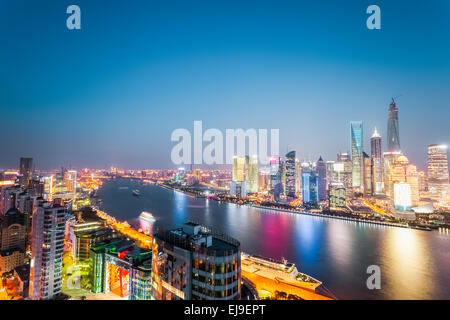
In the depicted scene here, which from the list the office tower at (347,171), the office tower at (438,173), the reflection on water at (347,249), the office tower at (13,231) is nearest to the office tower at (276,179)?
the office tower at (347,171)

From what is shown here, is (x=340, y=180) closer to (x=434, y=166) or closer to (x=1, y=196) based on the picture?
(x=434, y=166)

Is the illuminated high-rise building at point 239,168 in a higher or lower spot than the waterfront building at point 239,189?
higher

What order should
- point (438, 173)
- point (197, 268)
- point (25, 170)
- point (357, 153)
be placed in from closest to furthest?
point (197, 268) → point (25, 170) → point (438, 173) → point (357, 153)

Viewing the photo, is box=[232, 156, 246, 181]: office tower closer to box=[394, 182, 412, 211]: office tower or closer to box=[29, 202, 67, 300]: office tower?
box=[394, 182, 412, 211]: office tower

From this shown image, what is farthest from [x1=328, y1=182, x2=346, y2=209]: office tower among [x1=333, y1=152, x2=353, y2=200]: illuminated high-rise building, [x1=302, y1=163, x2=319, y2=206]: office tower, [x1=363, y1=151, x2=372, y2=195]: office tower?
[x1=363, y1=151, x2=372, y2=195]: office tower

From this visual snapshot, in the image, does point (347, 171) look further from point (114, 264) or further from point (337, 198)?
point (114, 264)

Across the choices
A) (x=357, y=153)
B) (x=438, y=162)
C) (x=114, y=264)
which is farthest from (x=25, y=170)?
(x=357, y=153)

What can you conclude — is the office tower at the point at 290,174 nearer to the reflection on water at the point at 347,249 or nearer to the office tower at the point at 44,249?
the reflection on water at the point at 347,249
